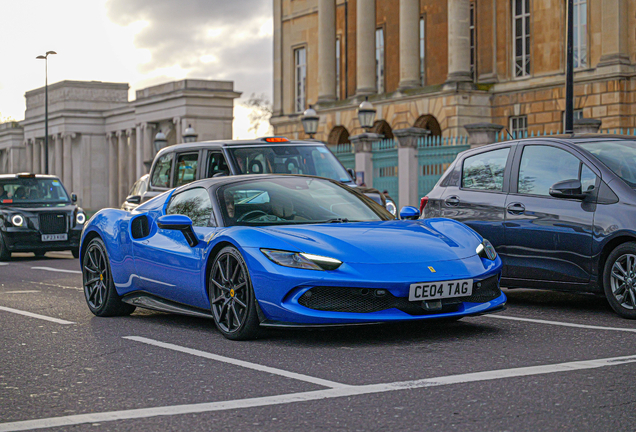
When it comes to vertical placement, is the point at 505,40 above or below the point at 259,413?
above

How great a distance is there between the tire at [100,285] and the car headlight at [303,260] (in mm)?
2714

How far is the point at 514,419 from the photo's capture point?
4.53 m

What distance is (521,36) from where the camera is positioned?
36812 millimetres

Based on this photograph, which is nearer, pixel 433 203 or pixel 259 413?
pixel 259 413

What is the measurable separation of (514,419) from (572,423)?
270 mm

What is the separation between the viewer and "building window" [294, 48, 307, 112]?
48.8m

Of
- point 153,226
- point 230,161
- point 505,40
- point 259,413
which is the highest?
point 505,40

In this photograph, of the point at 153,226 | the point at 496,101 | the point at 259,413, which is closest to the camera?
the point at 259,413

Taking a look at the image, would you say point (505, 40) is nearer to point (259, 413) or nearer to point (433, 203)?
point (433, 203)

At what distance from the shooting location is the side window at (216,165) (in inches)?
536

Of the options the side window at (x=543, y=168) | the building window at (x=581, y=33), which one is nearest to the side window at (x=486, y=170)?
the side window at (x=543, y=168)

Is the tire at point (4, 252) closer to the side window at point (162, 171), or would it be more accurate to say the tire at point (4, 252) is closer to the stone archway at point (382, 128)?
the side window at point (162, 171)

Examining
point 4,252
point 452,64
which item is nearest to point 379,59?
point 452,64

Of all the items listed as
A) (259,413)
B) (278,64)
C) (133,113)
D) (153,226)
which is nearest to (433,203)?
(153,226)
